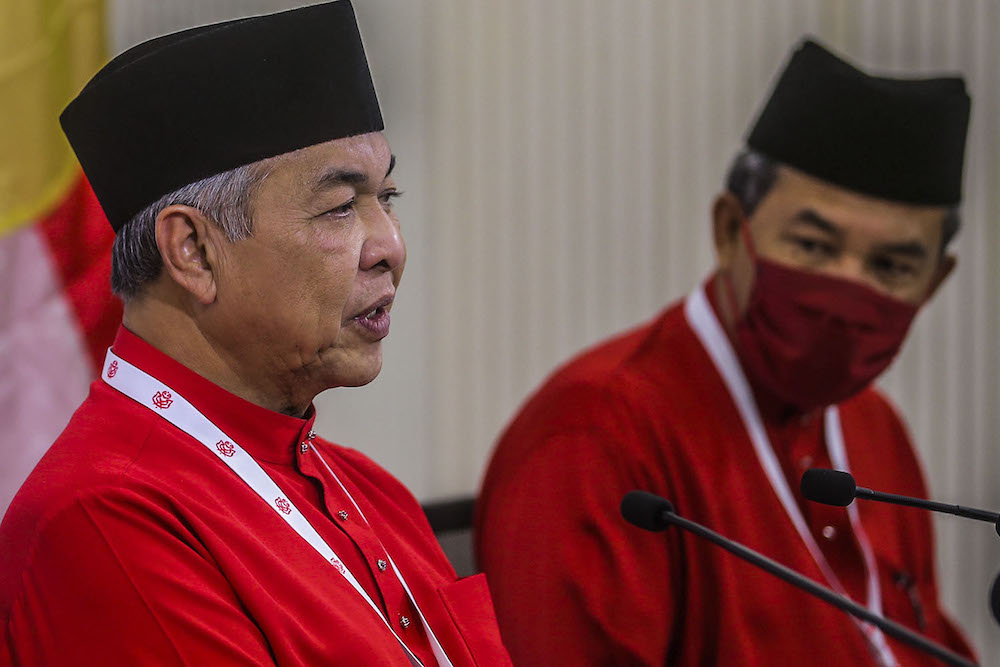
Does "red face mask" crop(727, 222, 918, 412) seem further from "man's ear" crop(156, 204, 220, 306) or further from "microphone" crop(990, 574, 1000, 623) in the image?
"man's ear" crop(156, 204, 220, 306)

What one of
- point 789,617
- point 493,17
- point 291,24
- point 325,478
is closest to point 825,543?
point 789,617

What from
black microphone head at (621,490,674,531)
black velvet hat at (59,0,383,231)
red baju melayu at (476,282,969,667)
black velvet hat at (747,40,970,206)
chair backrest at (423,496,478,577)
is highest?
black velvet hat at (59,0,383,231)

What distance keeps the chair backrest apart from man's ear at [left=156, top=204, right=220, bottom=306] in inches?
46.5

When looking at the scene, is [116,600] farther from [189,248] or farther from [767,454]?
[767,454]

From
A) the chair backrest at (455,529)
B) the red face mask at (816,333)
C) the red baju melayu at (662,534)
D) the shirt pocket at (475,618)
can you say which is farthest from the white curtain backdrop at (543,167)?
the shirt pocket at (475,618)

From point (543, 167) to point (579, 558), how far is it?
5.07 feet

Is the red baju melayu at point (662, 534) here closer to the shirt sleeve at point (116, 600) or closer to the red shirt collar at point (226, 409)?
the red shirt collar at point (226, 409)

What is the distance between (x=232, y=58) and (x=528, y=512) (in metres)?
0.99

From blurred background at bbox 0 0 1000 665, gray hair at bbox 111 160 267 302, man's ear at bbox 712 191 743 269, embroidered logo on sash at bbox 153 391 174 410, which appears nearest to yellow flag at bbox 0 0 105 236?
gray hair at bbox 111 160 267 302

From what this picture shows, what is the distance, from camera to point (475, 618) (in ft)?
4.99

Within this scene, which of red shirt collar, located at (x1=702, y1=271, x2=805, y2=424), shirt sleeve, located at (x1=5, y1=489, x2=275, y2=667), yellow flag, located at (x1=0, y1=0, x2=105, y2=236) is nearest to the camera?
shirt sleeve, located at (x1=5, y1=489, x2=275, y2=667)

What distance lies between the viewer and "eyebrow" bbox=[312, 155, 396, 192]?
1.37 metres

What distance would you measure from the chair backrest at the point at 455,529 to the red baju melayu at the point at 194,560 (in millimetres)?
898

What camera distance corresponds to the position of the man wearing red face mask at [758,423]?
6.53ft
